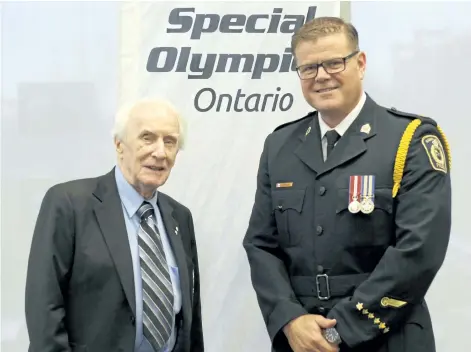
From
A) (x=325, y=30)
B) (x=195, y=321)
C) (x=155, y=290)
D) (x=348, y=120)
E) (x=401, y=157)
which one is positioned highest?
(x=325, y=30)

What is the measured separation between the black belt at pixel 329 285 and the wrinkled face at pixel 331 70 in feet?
1.57

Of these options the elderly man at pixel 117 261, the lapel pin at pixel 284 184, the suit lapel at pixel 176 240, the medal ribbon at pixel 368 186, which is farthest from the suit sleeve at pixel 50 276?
the medal ribbon at pixel 368 186

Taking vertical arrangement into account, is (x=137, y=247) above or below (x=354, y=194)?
below

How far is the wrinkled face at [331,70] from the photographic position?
1.83 m

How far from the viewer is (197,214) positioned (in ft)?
8.27

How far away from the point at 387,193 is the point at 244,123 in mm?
873

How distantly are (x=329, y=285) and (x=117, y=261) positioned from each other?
0.60 meters

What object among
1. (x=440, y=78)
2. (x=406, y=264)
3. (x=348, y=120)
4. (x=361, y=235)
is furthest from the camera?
(x=440, y=78)

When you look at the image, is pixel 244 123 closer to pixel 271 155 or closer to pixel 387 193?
pixel 271 155

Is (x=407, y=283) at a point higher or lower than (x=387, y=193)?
lower

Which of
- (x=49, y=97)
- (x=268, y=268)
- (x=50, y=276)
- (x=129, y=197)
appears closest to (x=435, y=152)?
(x=268, y=268)

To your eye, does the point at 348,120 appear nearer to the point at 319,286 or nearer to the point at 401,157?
the point at 401,157

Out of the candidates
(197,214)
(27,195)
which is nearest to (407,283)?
(197,214)

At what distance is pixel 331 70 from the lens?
1833 mm
